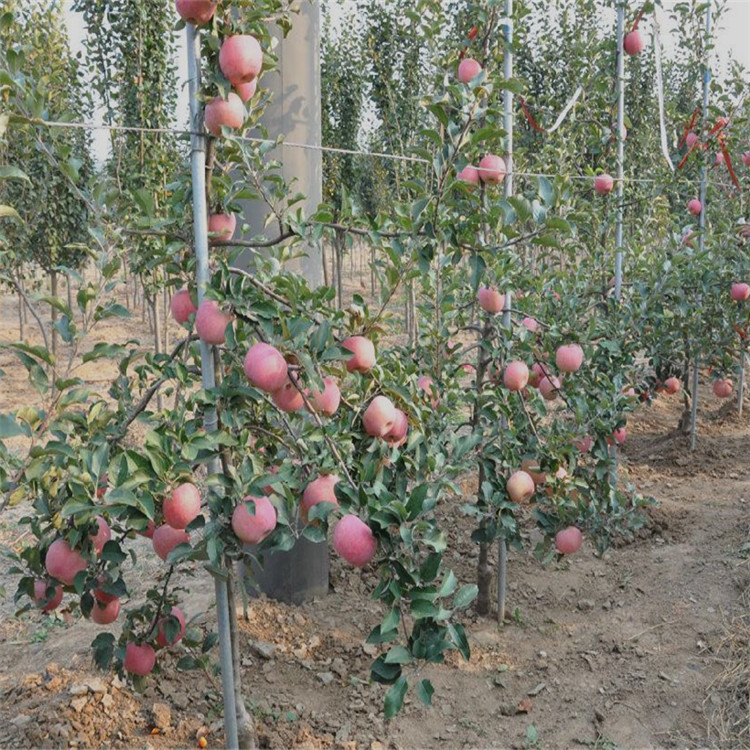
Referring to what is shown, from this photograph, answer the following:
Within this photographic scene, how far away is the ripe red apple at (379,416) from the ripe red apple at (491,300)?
121 cm

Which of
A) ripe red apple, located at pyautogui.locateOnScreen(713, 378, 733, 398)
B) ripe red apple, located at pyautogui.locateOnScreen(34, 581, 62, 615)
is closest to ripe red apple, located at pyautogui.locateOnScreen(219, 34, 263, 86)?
ripe red apple, located at pyautogui.locateOnScreen(34, 581, 62, 615)

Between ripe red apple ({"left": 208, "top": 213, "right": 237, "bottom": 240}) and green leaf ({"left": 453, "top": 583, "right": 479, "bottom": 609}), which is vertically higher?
ripe red apple ({"left": 208, "top": 213, "right": 237, "bottom": 240})

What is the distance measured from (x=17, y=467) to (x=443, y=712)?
165cm

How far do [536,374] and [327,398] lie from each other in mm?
1565

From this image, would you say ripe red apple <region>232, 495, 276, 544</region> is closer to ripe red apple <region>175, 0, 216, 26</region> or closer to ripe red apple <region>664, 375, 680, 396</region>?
ripe red apple <region>175, 0, 216, 26</region>

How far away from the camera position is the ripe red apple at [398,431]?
5.69 feet

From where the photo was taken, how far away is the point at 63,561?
1617mm

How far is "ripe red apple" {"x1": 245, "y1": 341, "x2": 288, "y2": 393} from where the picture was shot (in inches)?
57.2

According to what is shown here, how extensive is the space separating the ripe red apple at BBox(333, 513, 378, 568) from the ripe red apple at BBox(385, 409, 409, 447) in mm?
341

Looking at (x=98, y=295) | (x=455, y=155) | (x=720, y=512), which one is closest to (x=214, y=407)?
(x=98, y=295)

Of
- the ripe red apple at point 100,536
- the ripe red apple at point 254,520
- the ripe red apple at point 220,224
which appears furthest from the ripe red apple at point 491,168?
the ripe red apple at point 100,536

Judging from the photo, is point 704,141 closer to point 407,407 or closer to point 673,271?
point 673,271

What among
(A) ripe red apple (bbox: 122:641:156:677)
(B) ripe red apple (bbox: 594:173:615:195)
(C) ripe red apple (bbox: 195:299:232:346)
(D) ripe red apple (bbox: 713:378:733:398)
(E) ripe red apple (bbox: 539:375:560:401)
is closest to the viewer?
(C) ripe red apple (bbox: 195:299:232:346)

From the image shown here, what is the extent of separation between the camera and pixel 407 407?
1.82 meters
